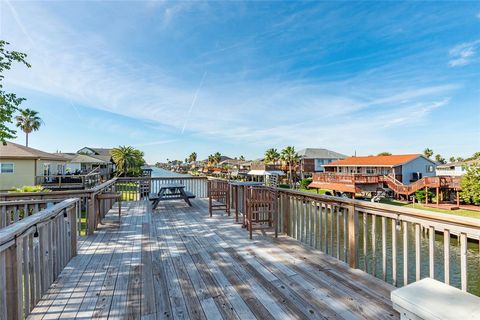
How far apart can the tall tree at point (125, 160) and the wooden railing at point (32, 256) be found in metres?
34.0

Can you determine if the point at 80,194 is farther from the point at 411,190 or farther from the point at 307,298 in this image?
the point at 411,190

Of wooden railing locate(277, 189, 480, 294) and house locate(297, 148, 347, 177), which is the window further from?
house locate(297, 148, 347, 177)

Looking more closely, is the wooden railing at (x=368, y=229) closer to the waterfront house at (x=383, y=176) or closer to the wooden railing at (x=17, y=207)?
the wooden railing at (x=17, y=207)

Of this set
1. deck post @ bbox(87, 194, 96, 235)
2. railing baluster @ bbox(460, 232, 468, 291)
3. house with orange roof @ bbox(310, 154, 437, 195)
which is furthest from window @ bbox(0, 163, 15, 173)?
house with orange roof @ bbox(310, 154, 437, 195)

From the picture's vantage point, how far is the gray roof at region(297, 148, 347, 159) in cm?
3881

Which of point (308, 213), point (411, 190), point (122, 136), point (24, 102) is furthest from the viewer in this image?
point (122, 136)

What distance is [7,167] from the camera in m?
15.4

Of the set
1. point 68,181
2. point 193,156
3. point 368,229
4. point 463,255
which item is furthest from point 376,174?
point 193,156

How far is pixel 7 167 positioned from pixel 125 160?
18.6 meters

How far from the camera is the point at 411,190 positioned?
19.7 metres

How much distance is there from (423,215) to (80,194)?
201 inches

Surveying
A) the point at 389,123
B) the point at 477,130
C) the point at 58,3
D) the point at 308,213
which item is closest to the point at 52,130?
the point at 58,3

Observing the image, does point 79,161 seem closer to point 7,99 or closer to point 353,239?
point 7,99

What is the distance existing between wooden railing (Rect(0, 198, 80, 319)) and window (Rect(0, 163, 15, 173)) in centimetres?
1774
